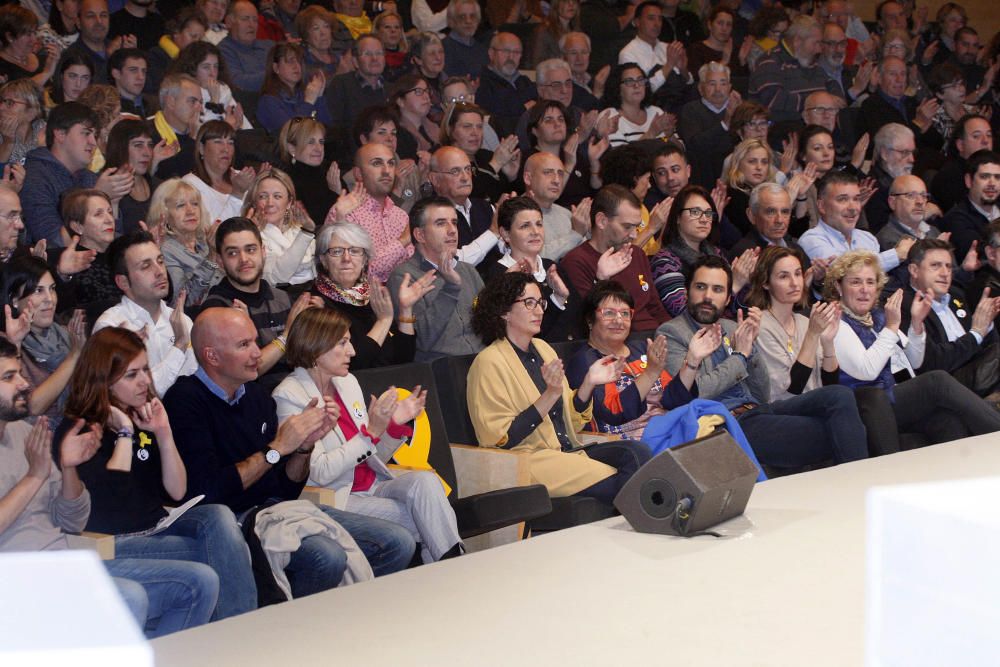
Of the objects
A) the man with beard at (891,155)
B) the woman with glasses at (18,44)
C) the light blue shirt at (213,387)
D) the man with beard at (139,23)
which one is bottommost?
the light blue shirt at (213,387)

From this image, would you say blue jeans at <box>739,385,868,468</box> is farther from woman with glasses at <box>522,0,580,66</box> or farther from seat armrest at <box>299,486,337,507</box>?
woman with glasses at <box>522,0,580,66</box>

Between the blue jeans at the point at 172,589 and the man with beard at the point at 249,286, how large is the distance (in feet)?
3.44

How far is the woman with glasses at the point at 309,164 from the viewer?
15.1 ft

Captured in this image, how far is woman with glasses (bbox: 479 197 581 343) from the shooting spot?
4.28m

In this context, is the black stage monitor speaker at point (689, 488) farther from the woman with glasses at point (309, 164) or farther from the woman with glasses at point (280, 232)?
the woman with glasses at point (309, 164)

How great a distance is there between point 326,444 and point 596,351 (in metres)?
1.06

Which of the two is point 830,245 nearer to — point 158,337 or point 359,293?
point 359,293

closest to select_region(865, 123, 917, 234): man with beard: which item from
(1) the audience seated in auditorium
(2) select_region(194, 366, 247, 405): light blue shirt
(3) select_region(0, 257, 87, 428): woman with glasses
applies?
(1) the audience seated in auditorium

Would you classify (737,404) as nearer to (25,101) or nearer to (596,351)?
(596,351)

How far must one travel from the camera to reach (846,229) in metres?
5.25

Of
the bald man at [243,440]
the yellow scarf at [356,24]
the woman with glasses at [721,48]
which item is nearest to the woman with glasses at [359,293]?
the bald man at [243,440]

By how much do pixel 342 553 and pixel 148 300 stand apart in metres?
1.06

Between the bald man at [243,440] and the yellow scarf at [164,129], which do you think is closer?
the bald man at [243,440]

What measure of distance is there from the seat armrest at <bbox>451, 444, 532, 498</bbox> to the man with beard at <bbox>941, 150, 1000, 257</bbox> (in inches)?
121
